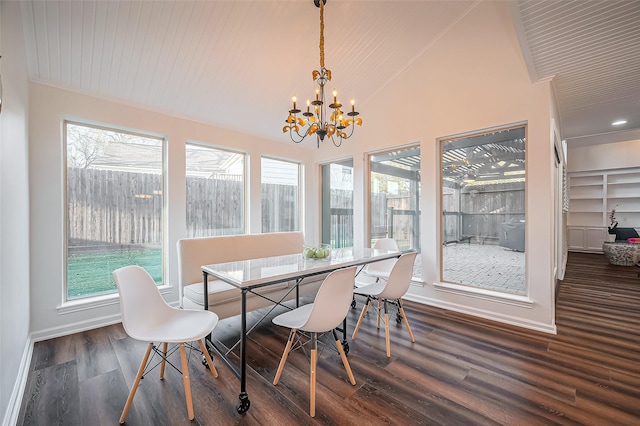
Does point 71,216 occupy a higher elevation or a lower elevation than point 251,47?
lower

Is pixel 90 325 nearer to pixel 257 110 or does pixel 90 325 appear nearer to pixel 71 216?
pixel 71 216

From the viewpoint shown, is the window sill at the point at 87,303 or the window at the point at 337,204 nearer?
the window sill at the point at 87,303

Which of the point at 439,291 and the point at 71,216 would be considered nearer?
the point at 71,216

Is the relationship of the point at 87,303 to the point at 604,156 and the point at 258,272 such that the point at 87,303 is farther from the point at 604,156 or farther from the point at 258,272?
the point at 604,156

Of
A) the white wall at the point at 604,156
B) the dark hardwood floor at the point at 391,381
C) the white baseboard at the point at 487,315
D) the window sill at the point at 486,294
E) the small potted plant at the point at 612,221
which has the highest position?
the white wall at the point at 604,156

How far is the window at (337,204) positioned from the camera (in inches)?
187

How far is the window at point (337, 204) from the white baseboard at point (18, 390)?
3.72m

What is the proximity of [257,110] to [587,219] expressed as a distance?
887 cm

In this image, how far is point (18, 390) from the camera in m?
1.75

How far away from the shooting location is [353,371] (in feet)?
6.82

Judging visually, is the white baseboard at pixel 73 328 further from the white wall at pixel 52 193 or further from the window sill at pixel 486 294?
the window sill at pixel 486 294

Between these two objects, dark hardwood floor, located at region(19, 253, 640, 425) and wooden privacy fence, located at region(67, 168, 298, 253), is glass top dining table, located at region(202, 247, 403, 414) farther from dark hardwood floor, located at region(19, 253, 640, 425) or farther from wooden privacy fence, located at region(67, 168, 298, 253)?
wooden privacy fence, located at region(67, 168, 298, 253)

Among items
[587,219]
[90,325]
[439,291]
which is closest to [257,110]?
[90,325]

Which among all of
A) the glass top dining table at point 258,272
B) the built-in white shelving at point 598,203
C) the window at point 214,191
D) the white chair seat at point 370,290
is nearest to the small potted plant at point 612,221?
the built-in white shelving at point 598,203
